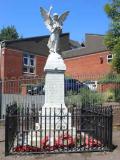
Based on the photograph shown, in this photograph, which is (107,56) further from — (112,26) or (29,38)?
(112,26)

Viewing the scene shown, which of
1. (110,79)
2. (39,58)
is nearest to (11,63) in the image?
(39,58)

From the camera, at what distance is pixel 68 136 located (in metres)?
12.4

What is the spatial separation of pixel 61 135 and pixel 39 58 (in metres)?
37.9

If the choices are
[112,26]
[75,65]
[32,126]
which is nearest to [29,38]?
[75,65]

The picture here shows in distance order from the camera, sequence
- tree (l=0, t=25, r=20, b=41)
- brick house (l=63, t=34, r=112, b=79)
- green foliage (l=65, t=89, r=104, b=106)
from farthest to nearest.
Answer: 1. tree (l=0, t=25, r=20, b=41)
2. brick house (l=63, t=34, r=112, b=79)
3. green foliage (l=65, t=89, r=104, b=106)

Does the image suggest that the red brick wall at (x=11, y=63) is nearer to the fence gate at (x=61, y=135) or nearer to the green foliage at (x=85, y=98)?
the green foliage at (x=85, y=98)

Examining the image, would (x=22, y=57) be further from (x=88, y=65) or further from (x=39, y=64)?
(x=88, y=65)

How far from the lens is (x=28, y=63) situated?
158 ft

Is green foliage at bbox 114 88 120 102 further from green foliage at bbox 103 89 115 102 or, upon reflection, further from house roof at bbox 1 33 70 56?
house roof at bbox 1 33 70 56

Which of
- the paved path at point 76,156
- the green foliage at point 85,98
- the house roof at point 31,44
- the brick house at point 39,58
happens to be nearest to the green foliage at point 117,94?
the green foliage at point 85,98

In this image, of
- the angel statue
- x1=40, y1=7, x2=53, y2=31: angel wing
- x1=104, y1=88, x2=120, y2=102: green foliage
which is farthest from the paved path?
x1=104, y1=88, x2=120, y2=102: green foliage

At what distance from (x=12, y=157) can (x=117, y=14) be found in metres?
17.0

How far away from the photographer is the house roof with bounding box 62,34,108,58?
51562 mm

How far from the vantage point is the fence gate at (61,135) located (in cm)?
1191
